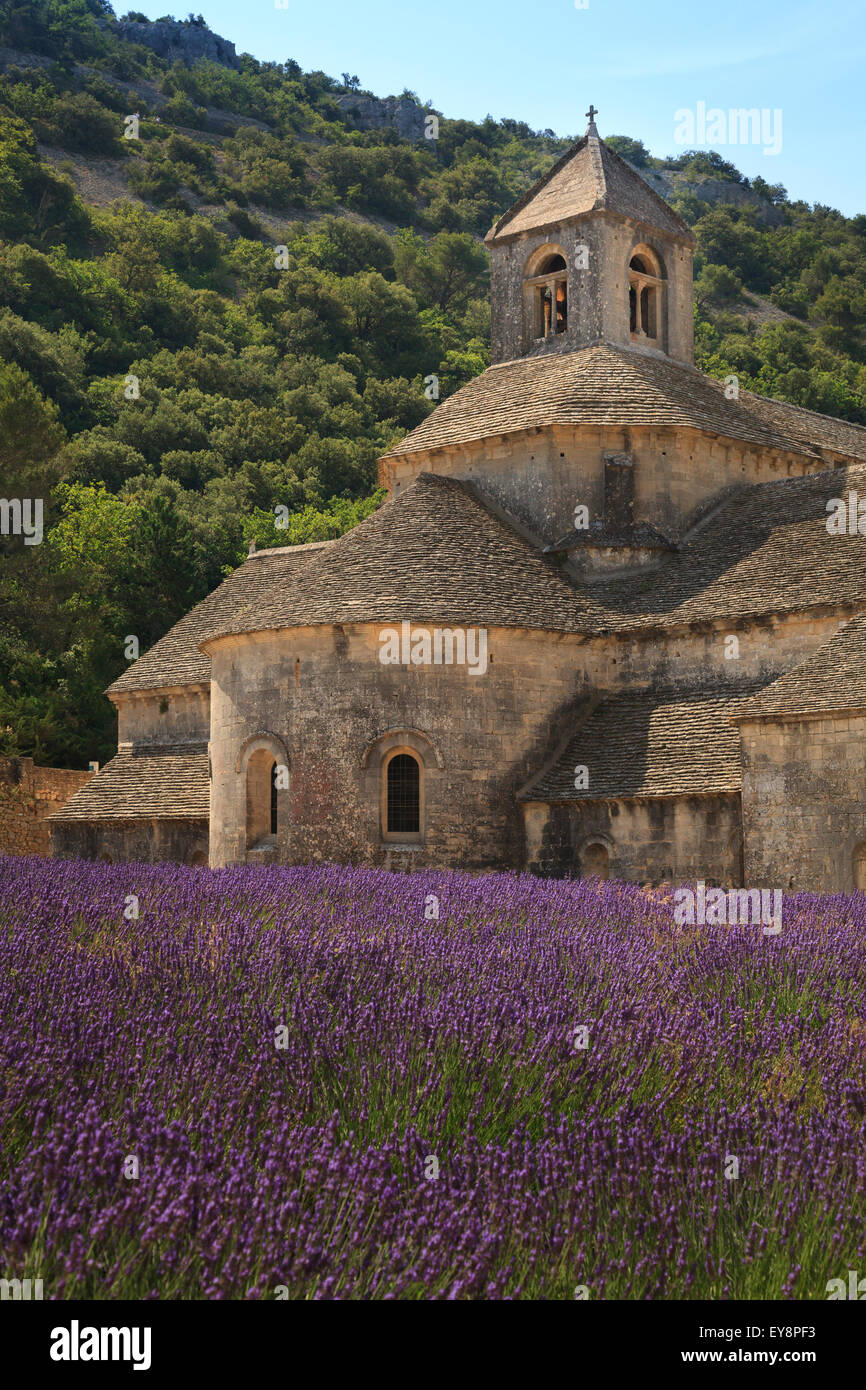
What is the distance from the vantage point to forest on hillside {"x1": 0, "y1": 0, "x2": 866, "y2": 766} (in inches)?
1779

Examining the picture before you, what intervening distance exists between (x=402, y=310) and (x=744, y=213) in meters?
43.7

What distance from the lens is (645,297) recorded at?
31.9 metres

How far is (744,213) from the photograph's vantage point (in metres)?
114

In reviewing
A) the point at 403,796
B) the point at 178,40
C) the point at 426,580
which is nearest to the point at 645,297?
the point at 426,580

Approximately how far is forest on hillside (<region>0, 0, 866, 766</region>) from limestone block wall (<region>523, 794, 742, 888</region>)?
15316 mm

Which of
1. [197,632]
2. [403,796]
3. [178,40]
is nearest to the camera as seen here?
[403,796]

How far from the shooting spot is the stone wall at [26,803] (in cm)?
3281

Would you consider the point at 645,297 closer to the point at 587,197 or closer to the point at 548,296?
the point at 548,296

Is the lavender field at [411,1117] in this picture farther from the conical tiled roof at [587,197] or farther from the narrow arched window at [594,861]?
the conical tiled roof at [587,197]

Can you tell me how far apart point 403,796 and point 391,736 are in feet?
3.19

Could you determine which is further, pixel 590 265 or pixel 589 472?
pixel 590 265

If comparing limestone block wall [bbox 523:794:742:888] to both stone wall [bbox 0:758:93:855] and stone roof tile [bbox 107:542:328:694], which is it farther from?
stone wall [bbox 0:758:93:855]
